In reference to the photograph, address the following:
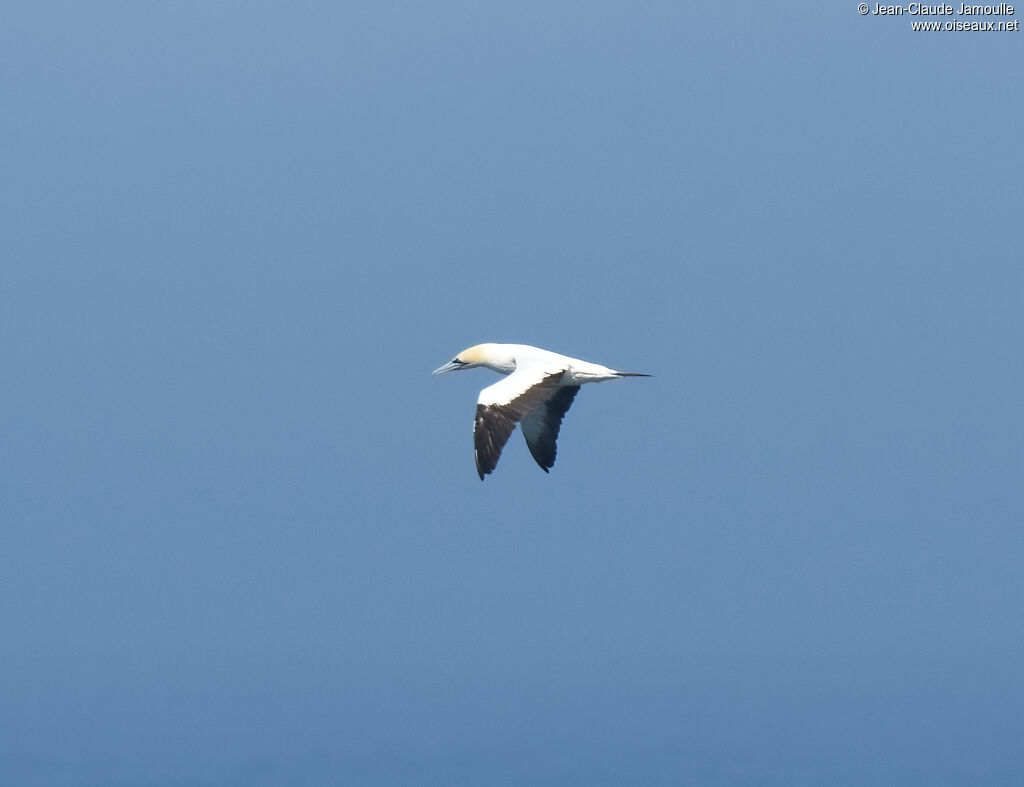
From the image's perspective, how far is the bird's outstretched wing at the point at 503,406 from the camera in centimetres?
1959

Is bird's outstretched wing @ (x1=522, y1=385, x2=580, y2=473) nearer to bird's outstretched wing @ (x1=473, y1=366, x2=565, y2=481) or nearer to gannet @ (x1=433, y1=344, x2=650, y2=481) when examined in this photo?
gannet @ (x1=433, y1=344, x2=650, y2=481)

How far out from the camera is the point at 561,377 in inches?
845

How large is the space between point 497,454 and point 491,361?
3648mm

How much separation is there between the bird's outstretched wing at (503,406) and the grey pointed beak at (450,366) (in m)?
2.73

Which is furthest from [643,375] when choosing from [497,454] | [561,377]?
[497,454]

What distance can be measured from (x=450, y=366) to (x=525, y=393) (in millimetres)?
3828

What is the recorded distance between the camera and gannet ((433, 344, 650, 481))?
1977 cm

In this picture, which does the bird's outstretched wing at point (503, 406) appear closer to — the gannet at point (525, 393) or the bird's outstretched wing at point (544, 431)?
the gannet at point (525, 393)

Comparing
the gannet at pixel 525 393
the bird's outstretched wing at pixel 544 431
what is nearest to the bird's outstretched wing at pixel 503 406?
the gannet at pixel 525 393

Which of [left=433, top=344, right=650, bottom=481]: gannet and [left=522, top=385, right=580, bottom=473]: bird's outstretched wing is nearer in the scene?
[left=433, top=344, right=650, bottom=481]: gannet

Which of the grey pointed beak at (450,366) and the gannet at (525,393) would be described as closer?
the gannet at (525,393)

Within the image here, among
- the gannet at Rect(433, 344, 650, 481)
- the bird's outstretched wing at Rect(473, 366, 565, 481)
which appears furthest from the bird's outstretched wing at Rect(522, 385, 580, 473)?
the bird's outstretched wing at Rect(473, 366, 565, 481)

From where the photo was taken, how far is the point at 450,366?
24.1 m

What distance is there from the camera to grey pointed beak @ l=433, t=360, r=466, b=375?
2392 centimetres
